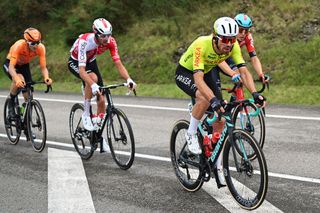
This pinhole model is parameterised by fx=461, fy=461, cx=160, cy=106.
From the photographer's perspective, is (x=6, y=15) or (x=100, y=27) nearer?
(x=100, y=27)

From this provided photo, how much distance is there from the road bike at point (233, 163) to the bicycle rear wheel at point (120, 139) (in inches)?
42.4

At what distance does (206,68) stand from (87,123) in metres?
2.58

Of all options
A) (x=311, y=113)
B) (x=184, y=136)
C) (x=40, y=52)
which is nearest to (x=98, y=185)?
(x=184, y=136)

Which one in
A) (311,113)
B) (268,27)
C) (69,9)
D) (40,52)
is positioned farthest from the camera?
(69,9)

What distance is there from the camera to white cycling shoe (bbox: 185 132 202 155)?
559cm

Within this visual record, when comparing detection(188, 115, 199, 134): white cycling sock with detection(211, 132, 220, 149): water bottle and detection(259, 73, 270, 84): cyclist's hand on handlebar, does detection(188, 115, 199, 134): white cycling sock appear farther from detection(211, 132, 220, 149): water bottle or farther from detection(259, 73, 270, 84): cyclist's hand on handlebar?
detection(259, 73, 270, 84): cyclist's hand on handlebar

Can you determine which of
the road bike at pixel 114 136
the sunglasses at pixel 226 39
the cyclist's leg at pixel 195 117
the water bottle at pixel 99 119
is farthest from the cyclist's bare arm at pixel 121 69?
the sunglasses at pixel 226 39

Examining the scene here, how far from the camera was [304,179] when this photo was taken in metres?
6.11

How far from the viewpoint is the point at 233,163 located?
504 cm

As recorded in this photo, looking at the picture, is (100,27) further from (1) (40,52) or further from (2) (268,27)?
(2) (268,27)

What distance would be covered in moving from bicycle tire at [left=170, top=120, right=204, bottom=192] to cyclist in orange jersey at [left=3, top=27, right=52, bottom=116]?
9.79ft

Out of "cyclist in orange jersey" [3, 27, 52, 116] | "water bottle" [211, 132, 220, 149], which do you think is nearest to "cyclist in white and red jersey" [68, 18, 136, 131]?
"cyclist in orange jersey" [3, 27, 52, 116]

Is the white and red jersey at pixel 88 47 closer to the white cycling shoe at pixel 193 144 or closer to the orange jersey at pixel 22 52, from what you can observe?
the orange jersey at pixel 22 52

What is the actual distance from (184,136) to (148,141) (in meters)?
3.01
